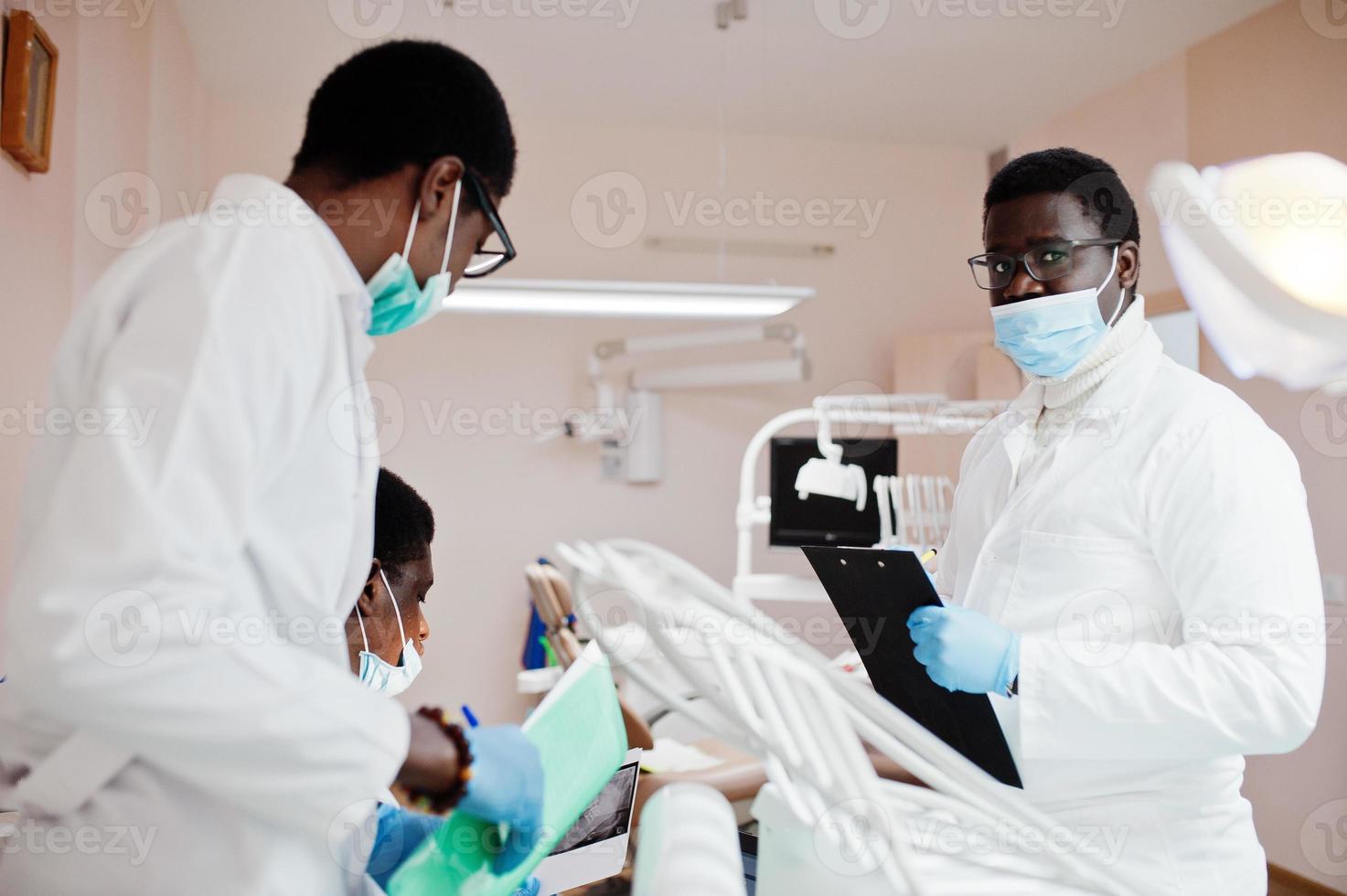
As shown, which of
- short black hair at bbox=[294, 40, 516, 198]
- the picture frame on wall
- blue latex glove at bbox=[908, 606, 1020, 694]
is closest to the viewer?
short black hair at bbox=[294, 40, 516, 198]

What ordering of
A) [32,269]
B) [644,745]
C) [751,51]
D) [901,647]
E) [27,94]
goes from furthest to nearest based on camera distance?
[751,51] < [644,745] < [32,269] < [27,94] < [901,647]

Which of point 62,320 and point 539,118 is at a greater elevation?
point 539,118

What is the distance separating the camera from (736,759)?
102 inches

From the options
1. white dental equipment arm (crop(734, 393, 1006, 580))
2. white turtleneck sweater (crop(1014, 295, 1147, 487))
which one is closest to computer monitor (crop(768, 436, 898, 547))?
→ white dental equipment arm (crop(734, 393, 1006, 580))

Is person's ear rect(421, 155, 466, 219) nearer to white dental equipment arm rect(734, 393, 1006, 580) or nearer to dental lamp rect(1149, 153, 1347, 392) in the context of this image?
dental lamp rect(1149, 153, 1347, 392)

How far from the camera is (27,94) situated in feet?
5.90

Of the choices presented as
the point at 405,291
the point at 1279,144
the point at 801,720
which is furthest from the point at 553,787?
the point at 1279,144

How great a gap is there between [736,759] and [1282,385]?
7.18ft

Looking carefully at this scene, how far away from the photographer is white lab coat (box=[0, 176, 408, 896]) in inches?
24.5

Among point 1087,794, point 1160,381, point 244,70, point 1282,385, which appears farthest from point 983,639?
point 244,70

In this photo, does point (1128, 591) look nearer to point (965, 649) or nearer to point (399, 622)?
point (965, 649)

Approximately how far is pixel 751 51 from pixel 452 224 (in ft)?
10.4

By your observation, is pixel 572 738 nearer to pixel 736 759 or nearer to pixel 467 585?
pixel 736 759

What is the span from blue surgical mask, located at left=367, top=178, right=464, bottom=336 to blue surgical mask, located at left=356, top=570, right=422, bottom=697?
1.64ft
